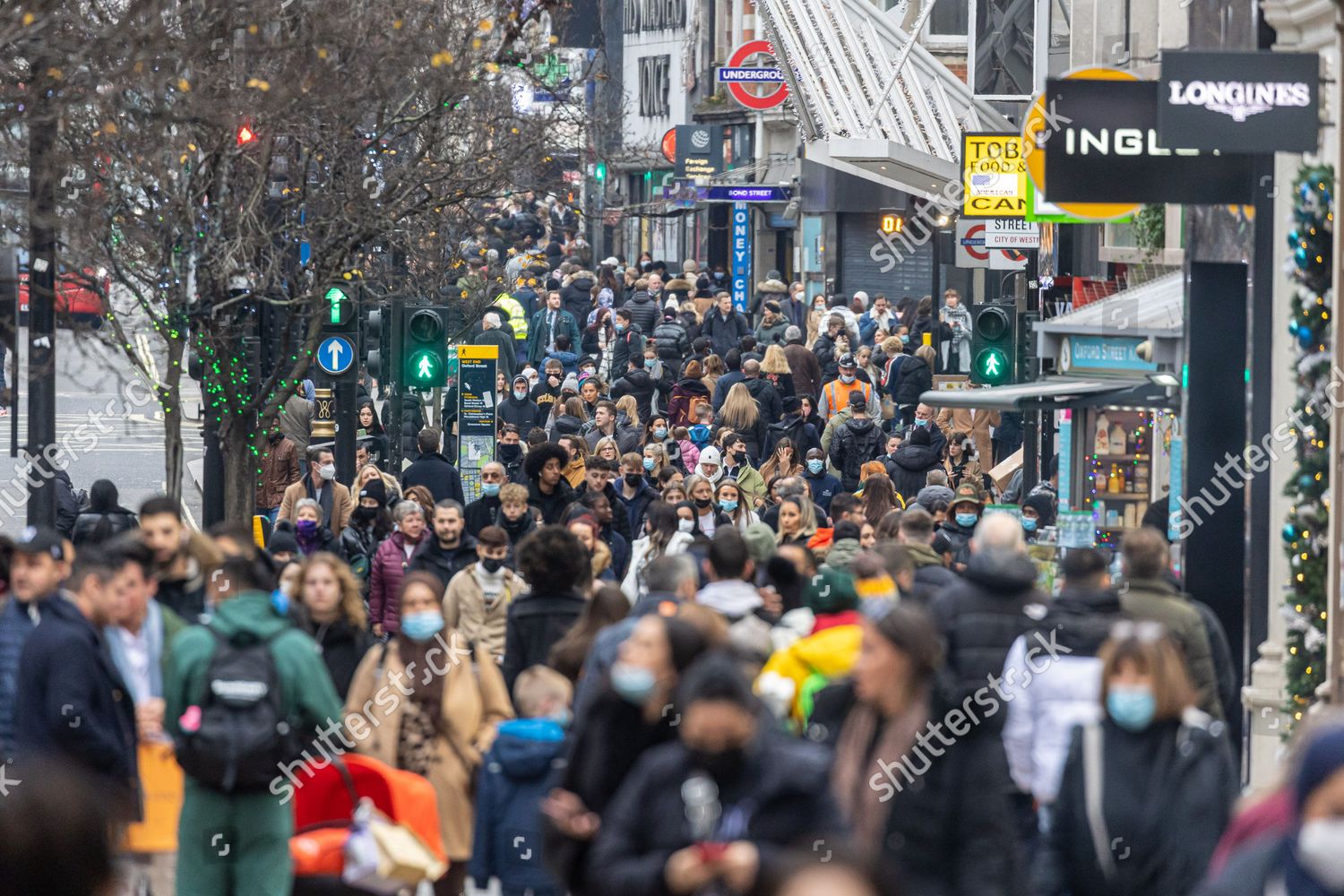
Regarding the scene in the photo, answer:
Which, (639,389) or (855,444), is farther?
(639,389)

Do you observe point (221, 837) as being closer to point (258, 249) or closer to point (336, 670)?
point (336, 670)

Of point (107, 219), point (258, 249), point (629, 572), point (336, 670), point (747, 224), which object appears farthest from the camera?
point (747, 224)

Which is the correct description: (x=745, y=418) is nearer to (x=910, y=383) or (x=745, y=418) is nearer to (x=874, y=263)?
(x=910, y=383)

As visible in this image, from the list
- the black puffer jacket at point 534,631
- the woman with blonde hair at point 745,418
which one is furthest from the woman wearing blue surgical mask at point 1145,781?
the woman with blonde hair at point 745,418

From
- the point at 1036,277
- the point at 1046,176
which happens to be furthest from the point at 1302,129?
the point at 1036,277

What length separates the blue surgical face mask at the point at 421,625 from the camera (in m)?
9.51

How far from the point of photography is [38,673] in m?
9.02

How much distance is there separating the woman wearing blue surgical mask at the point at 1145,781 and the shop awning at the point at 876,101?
2490cm

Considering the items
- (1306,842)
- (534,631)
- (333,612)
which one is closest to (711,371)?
(534,631)

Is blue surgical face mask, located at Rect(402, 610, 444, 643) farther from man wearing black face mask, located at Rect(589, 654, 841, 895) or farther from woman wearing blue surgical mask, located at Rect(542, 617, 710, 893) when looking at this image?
man wearing black face mask, located at Rect(589, 654, 841, 895)

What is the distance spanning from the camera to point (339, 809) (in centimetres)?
905

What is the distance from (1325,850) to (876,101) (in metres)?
29.7

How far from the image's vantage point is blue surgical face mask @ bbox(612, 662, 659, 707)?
6.99 meters

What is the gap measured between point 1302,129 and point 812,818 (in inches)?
270
